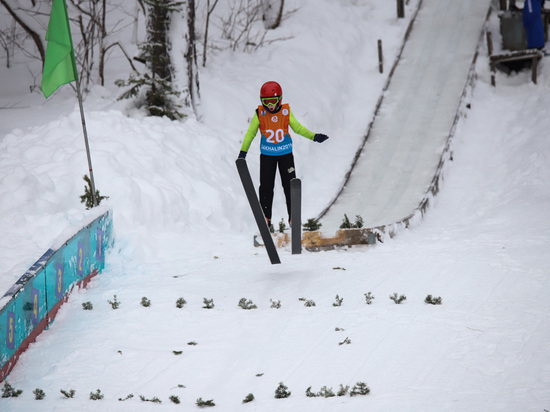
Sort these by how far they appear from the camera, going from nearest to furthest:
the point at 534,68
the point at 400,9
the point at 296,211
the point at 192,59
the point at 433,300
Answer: the point at 433,300 < the point at 296,211 < the point at 192,59 < the point at 534,68 < the point at 400,9

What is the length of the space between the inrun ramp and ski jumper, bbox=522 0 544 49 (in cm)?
124

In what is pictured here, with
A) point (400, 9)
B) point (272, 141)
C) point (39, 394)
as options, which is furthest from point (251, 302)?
point (400, 9)

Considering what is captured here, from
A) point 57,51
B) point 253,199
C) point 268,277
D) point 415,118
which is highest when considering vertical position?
point 57,51

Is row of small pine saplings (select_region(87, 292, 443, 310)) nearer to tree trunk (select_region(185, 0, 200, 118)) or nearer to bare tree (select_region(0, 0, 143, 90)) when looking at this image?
tree trunk (select_region(185, 0, 200, 118))

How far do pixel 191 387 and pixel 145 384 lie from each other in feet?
1.10

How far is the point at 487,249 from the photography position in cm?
757

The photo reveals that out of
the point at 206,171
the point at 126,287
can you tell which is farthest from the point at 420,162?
the point at 126,287

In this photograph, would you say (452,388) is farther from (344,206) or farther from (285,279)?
(344,206)

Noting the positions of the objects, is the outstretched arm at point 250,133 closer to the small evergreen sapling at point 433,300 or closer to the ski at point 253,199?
the ski at point 253,199

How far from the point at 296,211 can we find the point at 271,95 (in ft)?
4.59

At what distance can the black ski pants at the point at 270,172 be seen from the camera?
7910 millimetres

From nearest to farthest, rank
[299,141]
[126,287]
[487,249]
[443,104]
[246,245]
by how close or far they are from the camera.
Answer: [126,287], [487,249], [246,245], [299,141], [443,104]

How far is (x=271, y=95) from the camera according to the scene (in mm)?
7395

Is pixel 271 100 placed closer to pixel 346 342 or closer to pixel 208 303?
pixel 208 303
